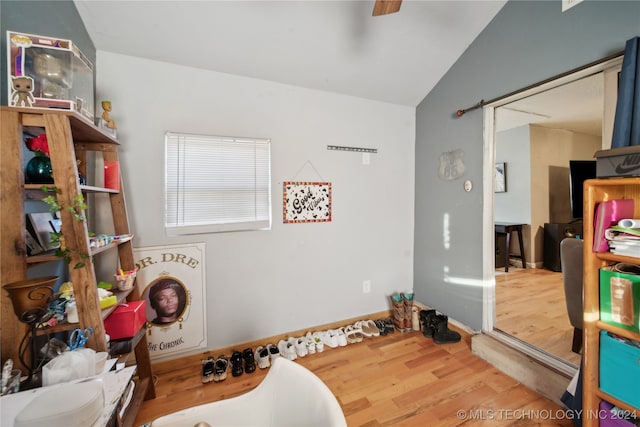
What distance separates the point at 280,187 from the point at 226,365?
1.42 m

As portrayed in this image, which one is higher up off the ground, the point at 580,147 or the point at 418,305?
the point at 580,147

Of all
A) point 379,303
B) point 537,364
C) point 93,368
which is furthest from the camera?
point 379,303

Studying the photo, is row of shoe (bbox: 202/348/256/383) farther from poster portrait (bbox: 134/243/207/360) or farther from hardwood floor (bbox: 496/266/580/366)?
hardwood floor (bbox: 496/266/580/366)

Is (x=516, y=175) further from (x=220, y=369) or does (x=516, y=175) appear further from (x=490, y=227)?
(x=220, y=369)

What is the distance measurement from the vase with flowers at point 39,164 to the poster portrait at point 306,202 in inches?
53.9

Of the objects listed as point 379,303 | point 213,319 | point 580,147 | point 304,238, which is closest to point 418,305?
point 379,303

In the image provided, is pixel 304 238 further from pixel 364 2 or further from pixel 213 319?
pixel 364 2

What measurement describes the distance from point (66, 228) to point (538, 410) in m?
2.66

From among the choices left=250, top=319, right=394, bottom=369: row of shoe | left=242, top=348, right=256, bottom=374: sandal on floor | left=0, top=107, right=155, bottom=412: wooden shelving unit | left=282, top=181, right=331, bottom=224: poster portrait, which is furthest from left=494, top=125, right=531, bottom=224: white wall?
left=0, top=107, right=155, bottom=412: wooden shelving unit

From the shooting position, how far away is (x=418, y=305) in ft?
8.77

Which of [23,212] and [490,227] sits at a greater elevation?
[23,212]

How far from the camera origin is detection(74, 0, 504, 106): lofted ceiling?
152 centimetres

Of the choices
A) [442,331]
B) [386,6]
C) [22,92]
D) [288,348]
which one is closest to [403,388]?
[442,331]

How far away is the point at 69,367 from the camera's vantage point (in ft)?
2.91
